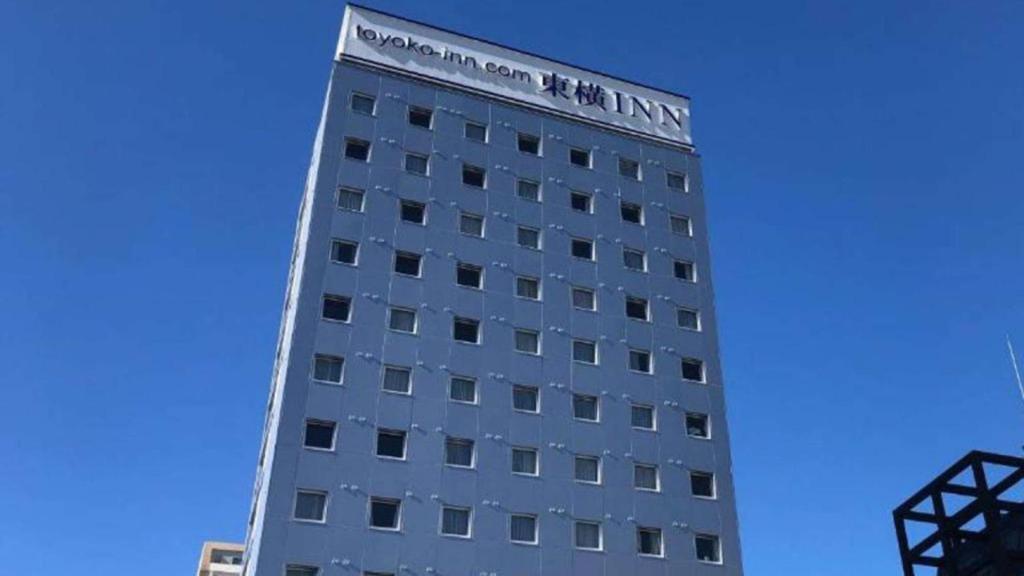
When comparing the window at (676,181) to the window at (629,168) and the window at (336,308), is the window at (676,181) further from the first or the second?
the window at (336,308)

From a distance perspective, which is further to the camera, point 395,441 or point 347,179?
point 347,179

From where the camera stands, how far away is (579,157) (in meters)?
56.0

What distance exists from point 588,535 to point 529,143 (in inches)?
875

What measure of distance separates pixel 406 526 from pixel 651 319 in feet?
57.5

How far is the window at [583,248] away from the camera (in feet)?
172

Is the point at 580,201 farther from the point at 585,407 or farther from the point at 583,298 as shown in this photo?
the point at 585,407

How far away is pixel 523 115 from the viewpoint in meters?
55.8

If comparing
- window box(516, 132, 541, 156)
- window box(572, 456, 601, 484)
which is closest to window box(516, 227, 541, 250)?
window box(516, 132, 541, 156)

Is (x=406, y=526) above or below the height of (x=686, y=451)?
below

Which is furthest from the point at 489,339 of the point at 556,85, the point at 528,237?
the point at 556,85

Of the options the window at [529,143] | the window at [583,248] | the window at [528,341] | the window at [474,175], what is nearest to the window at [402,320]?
the window at [528,341]

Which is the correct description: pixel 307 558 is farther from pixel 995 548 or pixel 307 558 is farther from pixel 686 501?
pixel 995 548

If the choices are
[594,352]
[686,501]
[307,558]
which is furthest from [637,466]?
[307,558]

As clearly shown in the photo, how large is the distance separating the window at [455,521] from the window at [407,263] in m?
11.7
